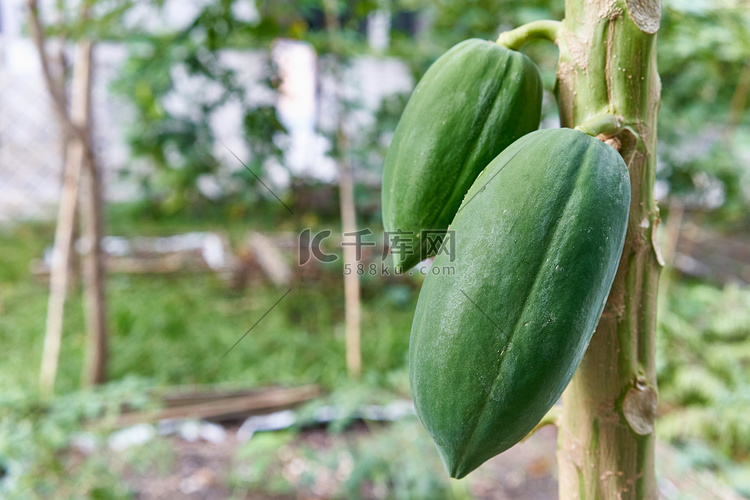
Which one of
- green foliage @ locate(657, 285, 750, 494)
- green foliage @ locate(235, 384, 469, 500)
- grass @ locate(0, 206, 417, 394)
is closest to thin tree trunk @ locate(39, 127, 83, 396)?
grass @ locate(0, 206, 417, 394)

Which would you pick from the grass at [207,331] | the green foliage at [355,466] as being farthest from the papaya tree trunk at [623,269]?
the grass at [207,331]

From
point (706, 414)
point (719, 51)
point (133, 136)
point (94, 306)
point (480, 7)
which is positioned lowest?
point (706, 414)

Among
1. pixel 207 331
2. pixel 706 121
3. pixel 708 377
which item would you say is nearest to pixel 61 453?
pixel 207 331

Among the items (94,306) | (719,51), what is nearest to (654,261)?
(94,306)

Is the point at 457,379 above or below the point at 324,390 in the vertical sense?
above

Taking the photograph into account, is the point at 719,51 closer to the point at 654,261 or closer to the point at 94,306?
the point at 654,261

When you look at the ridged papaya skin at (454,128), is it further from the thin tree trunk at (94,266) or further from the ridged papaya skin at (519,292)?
the thin tree trunk at (94,266)

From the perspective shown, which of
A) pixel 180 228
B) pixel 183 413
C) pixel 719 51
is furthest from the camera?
pixel 180 228
